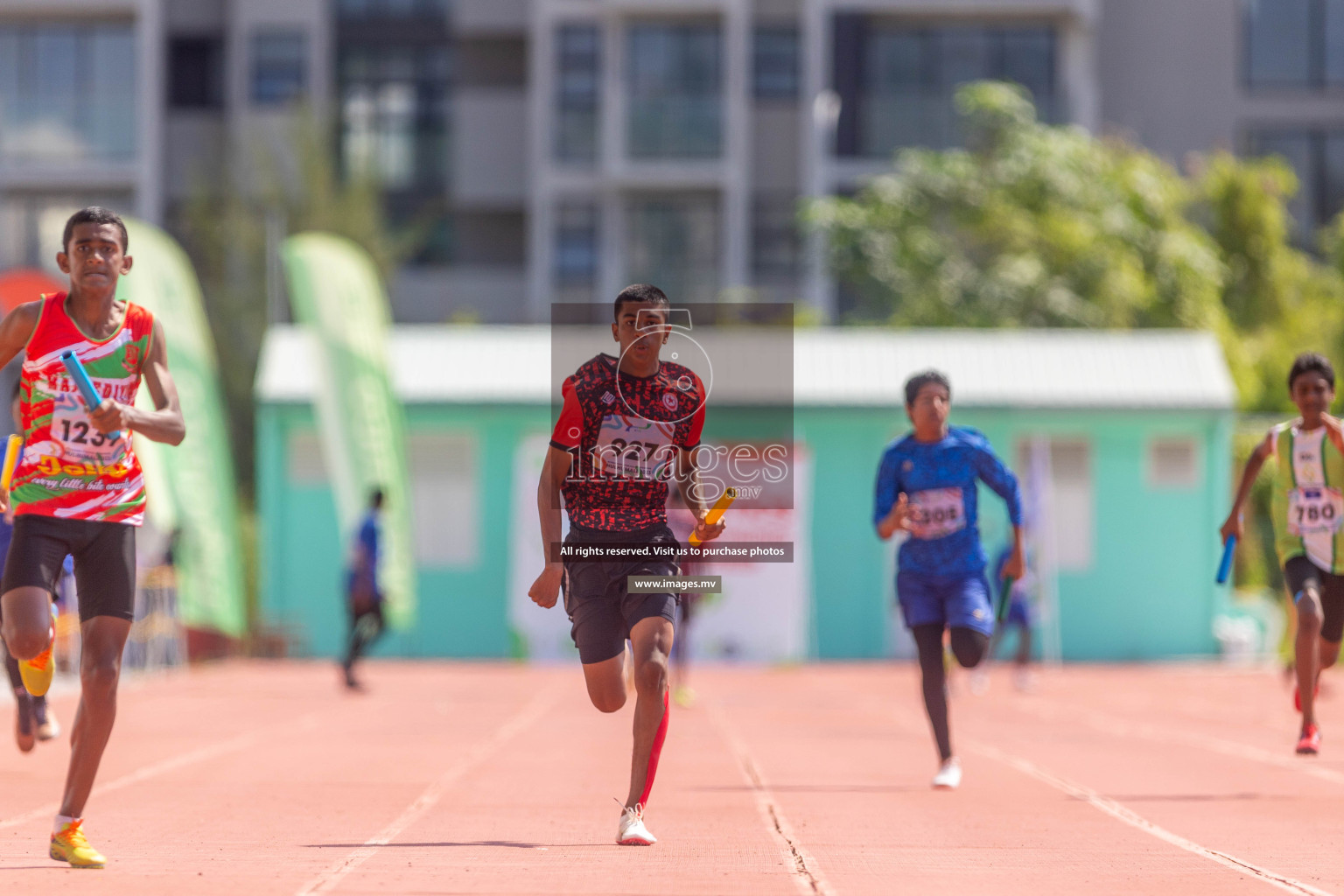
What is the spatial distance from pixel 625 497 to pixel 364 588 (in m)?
11.6

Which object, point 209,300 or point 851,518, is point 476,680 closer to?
point 851,518

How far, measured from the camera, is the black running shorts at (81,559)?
6.71 m

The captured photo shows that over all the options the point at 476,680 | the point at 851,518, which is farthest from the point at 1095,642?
the point at 476,680

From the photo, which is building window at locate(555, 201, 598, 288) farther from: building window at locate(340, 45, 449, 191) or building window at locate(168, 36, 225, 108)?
building window at locate(168, 36, 225, 108)

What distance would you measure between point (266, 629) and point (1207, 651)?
12.4m

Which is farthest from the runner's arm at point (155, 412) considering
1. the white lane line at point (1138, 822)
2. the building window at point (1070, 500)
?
the building window at point (1070, 500)

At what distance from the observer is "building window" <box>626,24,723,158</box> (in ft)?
138

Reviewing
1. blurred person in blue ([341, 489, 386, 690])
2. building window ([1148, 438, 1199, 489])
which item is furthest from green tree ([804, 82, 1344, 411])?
blurred person in blue ([341, 489, 386, 690])

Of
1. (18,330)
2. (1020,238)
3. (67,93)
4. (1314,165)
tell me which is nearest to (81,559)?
(18,330)

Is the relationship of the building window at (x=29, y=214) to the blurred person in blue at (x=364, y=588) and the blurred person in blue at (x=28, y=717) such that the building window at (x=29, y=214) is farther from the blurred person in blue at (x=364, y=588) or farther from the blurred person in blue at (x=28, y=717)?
the blurred person in blue at (x=28, y=717)

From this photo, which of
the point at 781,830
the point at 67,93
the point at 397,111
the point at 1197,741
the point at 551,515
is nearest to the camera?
the point at 551,515

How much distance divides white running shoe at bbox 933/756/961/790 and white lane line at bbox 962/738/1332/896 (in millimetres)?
521

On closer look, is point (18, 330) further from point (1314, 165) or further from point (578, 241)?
point (1314, 165)

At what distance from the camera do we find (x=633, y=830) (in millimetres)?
7184
